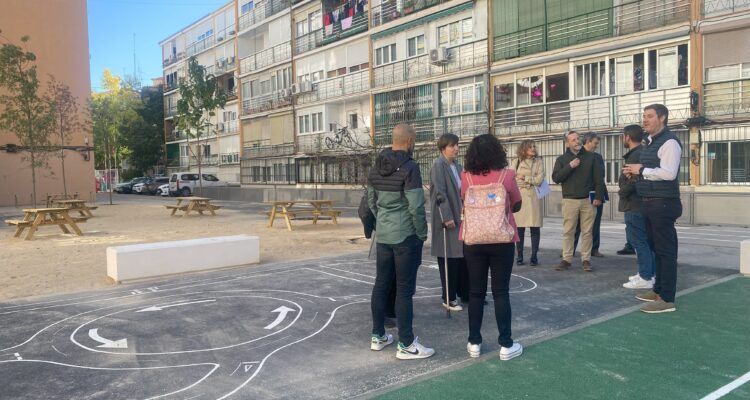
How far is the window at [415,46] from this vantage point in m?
29.4

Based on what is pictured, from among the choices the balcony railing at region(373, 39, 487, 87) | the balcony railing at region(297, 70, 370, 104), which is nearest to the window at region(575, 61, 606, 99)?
the balcony railing at region(373, 39, 487, 87)

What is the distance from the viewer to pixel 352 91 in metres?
34.0

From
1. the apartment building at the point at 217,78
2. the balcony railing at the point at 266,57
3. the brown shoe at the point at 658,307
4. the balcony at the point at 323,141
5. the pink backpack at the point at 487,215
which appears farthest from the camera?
the apartment building at the point at 217,78

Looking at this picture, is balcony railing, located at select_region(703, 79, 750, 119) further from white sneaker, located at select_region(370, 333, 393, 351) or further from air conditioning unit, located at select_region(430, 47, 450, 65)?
white sneaker, located at select_region(370, 333, 393, 351)

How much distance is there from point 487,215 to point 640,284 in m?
3.72

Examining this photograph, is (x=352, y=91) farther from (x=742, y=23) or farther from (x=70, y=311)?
(x=70, y=311)

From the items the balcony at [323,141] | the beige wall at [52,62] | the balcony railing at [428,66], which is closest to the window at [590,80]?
the balcony railing at [428,66]

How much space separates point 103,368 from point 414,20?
87.7ft

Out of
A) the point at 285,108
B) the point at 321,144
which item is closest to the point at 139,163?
the point at 285,108

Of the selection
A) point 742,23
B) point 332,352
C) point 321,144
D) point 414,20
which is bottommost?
point 332,352

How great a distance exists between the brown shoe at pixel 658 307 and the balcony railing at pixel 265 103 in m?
35.3

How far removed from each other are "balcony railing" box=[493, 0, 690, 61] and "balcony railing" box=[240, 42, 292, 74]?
19.0 metres

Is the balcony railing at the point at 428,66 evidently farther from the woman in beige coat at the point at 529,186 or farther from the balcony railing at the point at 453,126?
the woman in beige coat at the point at 529,186

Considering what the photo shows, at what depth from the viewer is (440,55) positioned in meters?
27.4
